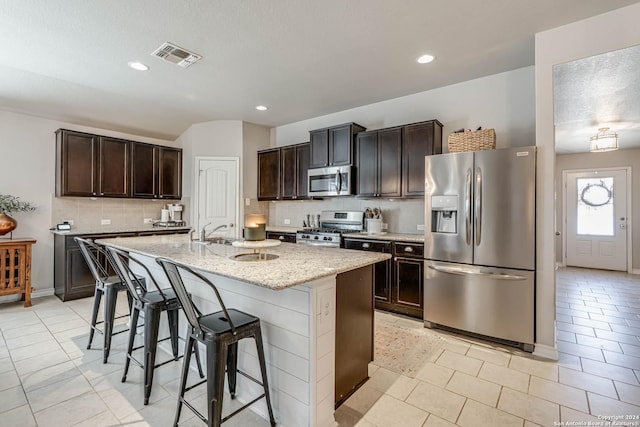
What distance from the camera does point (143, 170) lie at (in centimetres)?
499

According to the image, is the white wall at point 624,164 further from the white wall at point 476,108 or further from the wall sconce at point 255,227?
the wall sconce at point 255,227

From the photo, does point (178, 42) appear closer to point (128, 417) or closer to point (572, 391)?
point (128, 417)

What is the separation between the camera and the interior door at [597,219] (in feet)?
19.6

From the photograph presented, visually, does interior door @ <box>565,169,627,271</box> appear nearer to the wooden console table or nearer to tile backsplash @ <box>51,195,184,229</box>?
tile backsplash @ <box>51,195,184,229</box>

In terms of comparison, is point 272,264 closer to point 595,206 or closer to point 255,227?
point 255,227

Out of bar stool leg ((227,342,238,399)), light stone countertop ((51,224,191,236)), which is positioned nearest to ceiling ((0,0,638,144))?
light stone countertop ((51,224,191,236))

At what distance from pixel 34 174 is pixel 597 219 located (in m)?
9.92

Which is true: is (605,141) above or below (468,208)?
above

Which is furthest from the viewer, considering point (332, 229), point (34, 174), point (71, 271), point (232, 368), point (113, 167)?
point (113, 167)

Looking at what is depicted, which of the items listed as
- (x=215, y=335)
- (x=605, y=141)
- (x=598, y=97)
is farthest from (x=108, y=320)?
(x=605, y=141)

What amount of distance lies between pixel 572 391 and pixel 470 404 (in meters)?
0.77

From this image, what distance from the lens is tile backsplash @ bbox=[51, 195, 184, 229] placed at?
14.8 ft

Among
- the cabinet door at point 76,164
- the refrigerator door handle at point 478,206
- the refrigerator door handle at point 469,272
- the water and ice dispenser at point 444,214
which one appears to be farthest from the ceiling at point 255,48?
the refrigerator door handle at point 469,272

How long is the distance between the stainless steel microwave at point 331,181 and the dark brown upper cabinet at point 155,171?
2.56 metres
